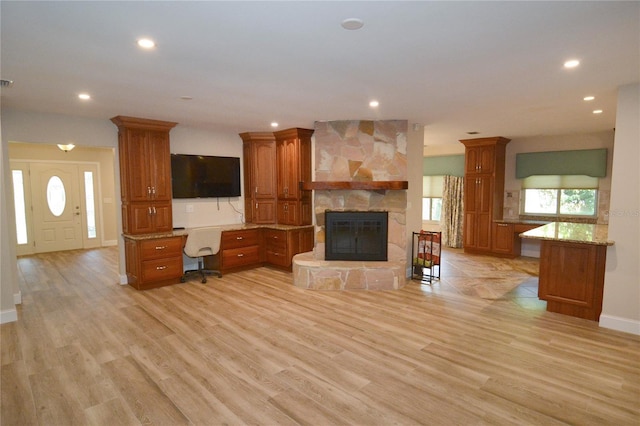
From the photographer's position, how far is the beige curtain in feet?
27.4

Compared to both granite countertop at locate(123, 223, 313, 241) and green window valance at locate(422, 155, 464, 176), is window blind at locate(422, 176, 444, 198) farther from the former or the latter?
granite countertop at locate(123, 223, 313, 241)

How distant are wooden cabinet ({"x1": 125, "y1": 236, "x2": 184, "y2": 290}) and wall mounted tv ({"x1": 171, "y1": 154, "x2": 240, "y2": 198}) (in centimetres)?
98

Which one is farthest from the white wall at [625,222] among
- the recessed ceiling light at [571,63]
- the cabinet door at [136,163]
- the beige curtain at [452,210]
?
the cabinet door at [136,163]

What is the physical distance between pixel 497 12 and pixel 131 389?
3.54m

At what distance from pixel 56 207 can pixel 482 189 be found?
985 centimetres

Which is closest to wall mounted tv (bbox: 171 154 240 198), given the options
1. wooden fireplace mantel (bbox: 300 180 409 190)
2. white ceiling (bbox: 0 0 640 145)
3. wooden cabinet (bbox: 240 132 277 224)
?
wooden cabinet (bbox: 240 132 277 224)

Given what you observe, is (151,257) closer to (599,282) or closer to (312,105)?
(312,105)

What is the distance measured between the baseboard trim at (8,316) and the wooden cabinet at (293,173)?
12.6ft

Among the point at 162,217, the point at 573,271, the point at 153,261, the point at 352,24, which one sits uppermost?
the point at 352,24

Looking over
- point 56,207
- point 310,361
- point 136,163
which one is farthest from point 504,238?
point 56,207

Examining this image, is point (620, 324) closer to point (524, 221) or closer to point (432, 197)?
point (524, 221)

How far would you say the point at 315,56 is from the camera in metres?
2.65

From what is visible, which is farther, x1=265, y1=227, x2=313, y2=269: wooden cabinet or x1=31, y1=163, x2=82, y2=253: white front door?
x1=31, y1=163, x2=82, y2=253: white front door

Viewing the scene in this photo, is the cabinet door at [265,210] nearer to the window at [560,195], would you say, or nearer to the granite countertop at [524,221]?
the granite countertop at [524,221]
